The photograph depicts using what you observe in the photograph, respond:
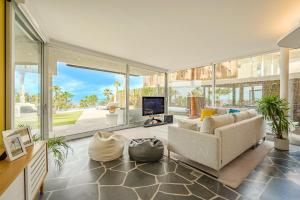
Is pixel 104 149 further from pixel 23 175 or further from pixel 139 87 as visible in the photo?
pixel 139 87

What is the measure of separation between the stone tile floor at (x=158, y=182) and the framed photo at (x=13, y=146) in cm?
77

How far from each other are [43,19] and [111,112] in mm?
3497

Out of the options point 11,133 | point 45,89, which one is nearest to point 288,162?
point 11,133

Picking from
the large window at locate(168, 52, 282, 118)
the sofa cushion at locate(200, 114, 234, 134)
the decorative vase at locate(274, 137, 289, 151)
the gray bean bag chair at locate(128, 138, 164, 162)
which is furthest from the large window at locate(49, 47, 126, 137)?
the decorative vase at locate(274, 137, 289, 151)

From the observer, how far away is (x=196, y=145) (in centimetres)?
246

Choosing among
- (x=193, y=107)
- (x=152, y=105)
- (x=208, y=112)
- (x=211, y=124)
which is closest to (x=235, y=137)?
(x=211, y=124)

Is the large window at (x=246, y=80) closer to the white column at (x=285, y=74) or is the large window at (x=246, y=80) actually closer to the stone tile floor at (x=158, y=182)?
the white column at (x=285, y=74)

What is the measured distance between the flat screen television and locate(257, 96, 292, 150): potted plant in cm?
A: 334

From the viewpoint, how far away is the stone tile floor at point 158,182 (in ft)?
6.15

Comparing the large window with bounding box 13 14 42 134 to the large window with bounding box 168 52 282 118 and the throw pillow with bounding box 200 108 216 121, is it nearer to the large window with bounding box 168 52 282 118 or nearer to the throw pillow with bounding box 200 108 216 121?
the throw pillow with bounding box 200 108 216 121

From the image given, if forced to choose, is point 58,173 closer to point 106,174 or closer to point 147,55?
point 106,174

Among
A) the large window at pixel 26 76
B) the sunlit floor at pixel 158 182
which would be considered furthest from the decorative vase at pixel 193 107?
the large window at pixel 26 76

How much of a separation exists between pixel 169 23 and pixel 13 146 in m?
2.90

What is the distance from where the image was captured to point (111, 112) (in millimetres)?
5586
